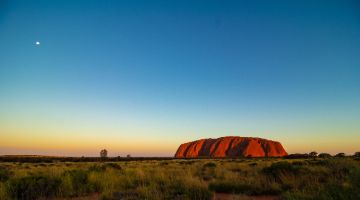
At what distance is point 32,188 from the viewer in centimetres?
933

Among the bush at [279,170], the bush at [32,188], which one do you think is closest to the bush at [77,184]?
the bush at [32,188]

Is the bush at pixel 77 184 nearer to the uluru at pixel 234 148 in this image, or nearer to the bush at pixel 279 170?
the bush at pixel 279 170

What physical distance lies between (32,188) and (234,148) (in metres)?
144

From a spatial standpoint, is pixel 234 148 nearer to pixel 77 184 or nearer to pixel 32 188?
pixel 77 184

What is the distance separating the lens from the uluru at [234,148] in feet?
467

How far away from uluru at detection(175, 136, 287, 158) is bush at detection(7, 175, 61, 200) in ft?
428

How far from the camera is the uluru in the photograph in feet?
467

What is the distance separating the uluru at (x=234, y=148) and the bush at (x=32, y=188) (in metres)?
130

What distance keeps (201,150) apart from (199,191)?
6177 inches

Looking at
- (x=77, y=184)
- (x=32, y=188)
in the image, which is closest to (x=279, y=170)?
(x=77, y=184)

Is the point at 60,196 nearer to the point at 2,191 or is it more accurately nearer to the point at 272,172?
the point at 2,191

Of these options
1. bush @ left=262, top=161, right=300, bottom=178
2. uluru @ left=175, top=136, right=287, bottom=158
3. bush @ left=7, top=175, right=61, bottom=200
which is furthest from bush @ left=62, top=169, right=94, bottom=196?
uluru @ left=175, top=136, right=287, bottom=158

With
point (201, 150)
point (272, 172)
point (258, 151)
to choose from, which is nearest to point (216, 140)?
point (201, 150)

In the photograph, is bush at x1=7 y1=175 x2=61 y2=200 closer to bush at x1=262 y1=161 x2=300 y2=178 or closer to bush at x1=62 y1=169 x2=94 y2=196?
bush at x1=62 y1=169 x2=94 y2=196
